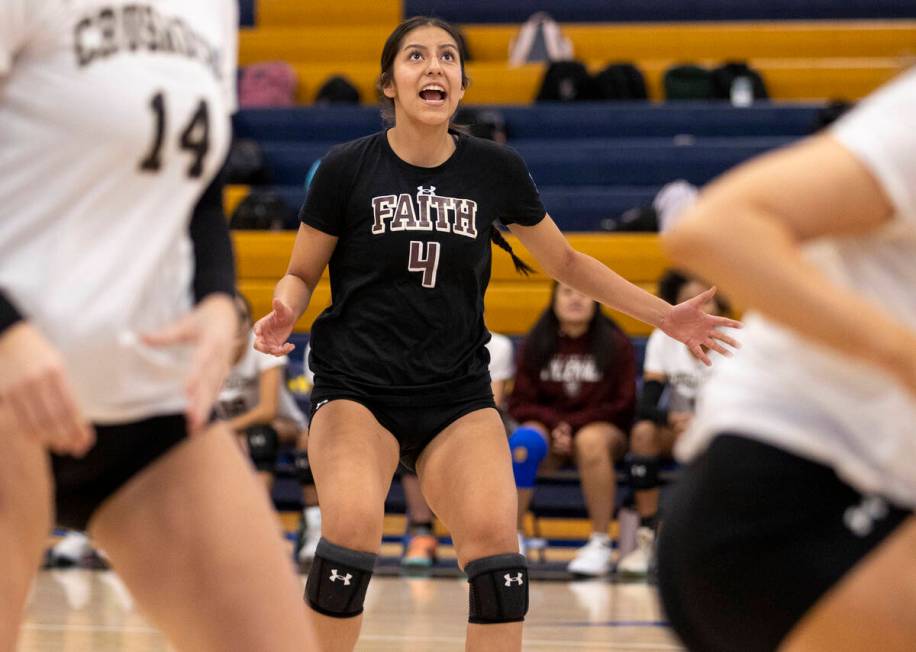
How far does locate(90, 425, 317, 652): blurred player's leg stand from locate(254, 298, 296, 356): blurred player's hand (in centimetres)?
126

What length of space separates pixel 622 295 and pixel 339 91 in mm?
6911

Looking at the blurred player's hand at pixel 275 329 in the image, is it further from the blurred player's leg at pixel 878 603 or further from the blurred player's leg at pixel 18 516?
the blurred player's leg at pixel 878 603

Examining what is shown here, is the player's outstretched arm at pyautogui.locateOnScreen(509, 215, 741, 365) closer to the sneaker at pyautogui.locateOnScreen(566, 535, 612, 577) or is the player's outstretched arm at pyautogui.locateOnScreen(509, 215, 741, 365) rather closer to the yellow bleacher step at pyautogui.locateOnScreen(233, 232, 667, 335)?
the sneaker at pyautogui.locateOnScreen(566, 535, 612, 577)

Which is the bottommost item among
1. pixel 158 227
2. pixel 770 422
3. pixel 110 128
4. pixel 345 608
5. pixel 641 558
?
pixel 641 558

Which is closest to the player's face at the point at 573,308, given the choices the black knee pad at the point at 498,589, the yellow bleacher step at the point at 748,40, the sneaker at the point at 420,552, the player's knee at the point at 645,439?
the player's knee at the point at 645,439

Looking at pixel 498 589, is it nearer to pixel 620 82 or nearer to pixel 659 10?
pixel 620 82

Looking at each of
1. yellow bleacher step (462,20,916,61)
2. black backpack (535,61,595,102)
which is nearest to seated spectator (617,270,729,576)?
black backpack (535,61,595,102)

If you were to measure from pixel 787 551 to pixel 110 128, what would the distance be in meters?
1.03

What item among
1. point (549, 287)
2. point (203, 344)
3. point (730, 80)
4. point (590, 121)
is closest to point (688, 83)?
point (730, 80)

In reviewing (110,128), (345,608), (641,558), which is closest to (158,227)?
(110,128)

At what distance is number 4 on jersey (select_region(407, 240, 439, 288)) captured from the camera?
11.3 ft

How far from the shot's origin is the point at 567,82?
31.9 feet

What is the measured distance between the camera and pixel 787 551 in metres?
1.70

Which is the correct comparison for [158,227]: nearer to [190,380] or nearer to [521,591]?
[190,380]
